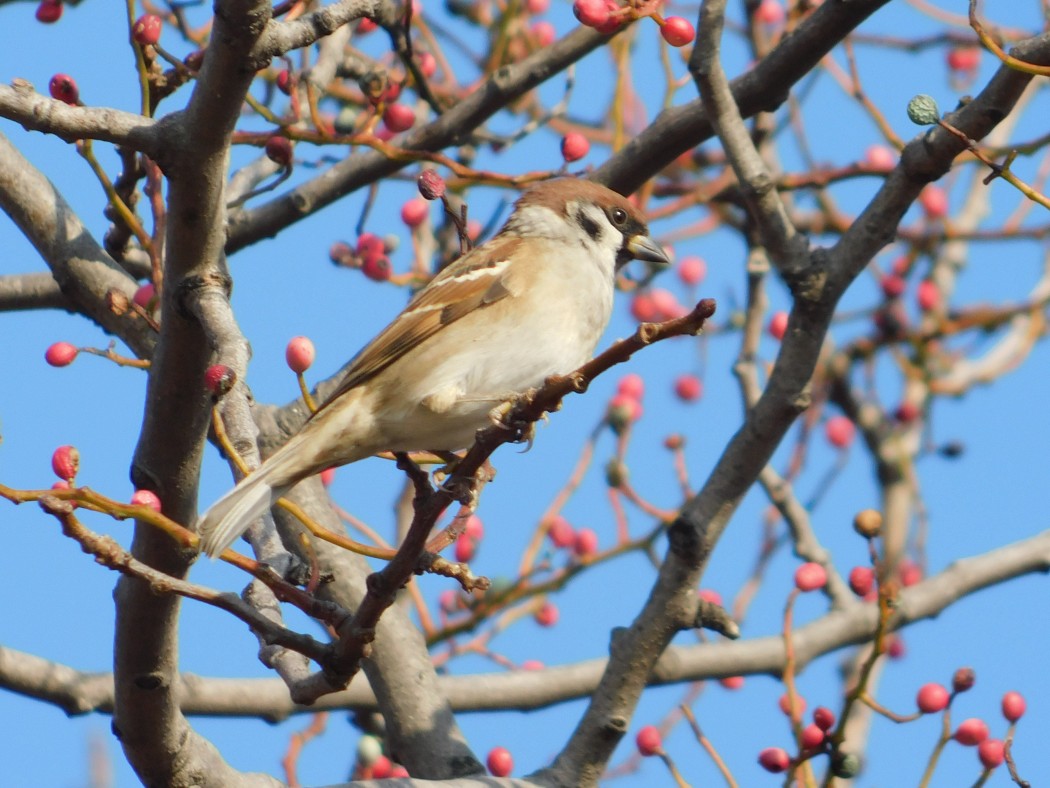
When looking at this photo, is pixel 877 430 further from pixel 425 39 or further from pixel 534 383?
pixel 534 383

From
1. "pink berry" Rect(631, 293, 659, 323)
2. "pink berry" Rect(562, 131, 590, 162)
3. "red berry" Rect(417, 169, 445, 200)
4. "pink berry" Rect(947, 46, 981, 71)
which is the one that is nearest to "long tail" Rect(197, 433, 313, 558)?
"red berry" Rect(417, 169, 445, 200)

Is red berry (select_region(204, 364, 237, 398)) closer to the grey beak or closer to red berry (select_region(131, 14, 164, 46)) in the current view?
red berry (select_region(131, 14, 164, 46))

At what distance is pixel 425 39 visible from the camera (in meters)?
6.02

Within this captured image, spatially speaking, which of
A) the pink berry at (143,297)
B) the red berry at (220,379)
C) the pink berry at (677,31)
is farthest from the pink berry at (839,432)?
the red berry at (220,379)

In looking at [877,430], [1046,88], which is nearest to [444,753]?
[877,430]

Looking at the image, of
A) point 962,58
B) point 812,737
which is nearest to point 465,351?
point 812,737

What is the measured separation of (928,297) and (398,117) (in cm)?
367

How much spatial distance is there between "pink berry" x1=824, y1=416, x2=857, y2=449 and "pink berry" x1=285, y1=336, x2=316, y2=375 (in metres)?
3.91

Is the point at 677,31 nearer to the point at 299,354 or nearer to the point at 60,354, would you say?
the point at 299,354

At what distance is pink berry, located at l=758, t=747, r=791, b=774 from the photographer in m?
3.90

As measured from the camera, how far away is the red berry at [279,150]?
4.04 meters

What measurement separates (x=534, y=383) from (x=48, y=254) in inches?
55.1

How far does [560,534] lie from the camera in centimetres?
538

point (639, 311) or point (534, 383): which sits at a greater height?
point (639, 311)
